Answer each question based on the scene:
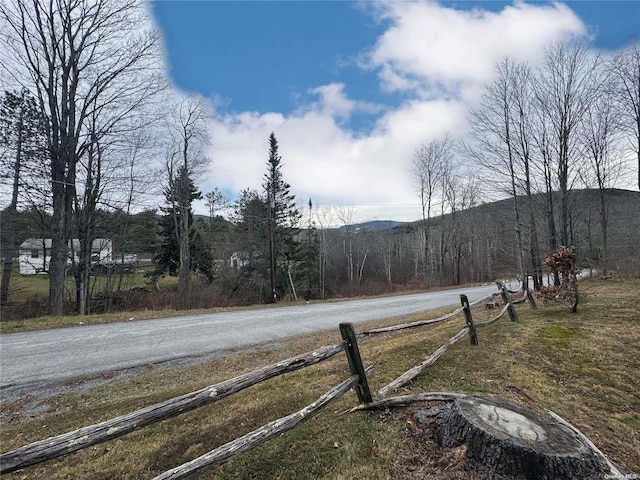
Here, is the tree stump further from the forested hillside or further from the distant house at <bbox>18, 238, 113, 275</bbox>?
the distant house at <bbox>18, 238, 113, 275</bbox>

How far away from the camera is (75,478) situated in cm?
283

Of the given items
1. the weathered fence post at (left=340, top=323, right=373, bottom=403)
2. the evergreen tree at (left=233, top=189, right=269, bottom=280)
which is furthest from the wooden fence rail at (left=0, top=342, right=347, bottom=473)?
the evergreen tree at (left=233, top=189, right=269, bottom=280)

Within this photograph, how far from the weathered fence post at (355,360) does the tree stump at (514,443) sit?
0.92m

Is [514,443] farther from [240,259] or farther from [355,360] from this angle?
[240,259]

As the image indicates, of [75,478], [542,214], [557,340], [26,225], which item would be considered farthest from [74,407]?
[542,214]

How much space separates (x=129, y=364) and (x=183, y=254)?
16.1 meters

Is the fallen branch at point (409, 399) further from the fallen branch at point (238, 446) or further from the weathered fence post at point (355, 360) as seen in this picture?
the fallen branch at point (238, 446)

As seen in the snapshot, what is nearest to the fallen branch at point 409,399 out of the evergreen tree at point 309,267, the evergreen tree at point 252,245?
the evergreen tree at point 252,245

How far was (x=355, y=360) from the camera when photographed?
342cm

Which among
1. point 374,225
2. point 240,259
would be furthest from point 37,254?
point 374,225

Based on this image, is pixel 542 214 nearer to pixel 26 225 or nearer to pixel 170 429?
pixel 170 429

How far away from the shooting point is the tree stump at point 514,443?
6.70 feet

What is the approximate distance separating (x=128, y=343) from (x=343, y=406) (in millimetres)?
6434

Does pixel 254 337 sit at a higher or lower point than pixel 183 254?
lower
